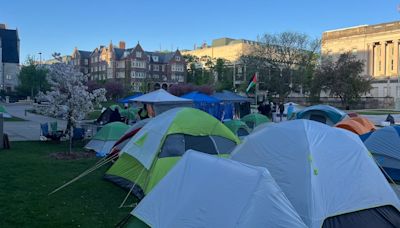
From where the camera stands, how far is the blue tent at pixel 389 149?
35.4 feet

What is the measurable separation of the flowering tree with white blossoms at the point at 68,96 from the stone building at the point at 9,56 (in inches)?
2919

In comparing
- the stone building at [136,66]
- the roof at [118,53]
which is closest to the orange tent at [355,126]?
the stone building at [136,66]

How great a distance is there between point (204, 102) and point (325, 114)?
7.85 meters

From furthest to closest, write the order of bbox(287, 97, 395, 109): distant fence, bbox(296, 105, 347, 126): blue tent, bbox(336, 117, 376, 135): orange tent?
bbox(287, 97, 395, 109): distant fence
bbox(296, 105, 347, 126): blue tent
bbox(336, 117, 376, 135): orange tent

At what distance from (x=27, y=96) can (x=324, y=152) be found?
246 feet

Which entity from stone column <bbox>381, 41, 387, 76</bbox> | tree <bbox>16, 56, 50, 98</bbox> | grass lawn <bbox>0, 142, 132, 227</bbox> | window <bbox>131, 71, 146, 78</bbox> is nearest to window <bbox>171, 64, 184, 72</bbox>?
window <bbox>131, 71, 146, 78</bbox>

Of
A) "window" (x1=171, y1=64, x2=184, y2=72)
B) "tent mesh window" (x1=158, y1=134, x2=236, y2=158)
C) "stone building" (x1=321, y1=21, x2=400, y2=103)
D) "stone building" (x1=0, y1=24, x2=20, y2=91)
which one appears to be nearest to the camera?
"tent mesh window" (x1=158, y1=134, x2=236, y2=158)

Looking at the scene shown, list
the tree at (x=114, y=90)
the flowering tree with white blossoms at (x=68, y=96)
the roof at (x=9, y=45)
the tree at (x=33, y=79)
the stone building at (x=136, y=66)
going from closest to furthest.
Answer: the flowering tree with white blossoms at (x=68, y=96)
the tree at (x=33, y=79)
the tree at (x=114, y=90)
the roof at (x=9, y=45)
the stone building at (x=136, y=66)

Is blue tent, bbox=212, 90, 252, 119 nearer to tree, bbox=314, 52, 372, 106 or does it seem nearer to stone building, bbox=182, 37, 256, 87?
tree, bbox=314, 52, 372, 106

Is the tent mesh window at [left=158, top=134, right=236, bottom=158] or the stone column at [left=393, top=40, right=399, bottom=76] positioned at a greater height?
the stone column at [left=393, top=40, right=399, bottom=76]

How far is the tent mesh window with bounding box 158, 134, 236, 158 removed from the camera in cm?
879

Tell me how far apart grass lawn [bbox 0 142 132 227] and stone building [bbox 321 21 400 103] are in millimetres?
69935

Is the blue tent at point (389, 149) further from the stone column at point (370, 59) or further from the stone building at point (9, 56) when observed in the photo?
the stone building at point (9, 56)

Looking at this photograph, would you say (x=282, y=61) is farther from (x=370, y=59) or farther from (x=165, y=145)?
(x=165, y=145)
